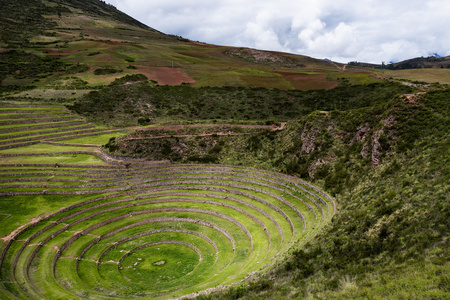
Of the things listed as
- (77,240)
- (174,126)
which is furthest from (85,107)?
(77,240)

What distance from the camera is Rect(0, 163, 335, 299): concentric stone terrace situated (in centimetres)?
1958

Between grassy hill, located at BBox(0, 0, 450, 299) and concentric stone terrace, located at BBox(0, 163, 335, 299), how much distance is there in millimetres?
164

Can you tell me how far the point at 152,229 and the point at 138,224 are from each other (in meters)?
1.95

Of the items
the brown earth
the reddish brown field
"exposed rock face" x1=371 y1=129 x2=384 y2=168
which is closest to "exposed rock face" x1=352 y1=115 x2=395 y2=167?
"exposed rock face" x1=371 y1=129 x2=384 y2=168

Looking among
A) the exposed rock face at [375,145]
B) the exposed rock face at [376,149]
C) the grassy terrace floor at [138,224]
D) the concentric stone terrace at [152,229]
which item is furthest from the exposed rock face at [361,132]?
the grassy terrace floor at [138,224]

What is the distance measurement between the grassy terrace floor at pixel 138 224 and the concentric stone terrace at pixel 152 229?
0.36 ft

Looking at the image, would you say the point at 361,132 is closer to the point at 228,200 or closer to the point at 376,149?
the point at 376,149

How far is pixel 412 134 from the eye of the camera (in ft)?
72.8

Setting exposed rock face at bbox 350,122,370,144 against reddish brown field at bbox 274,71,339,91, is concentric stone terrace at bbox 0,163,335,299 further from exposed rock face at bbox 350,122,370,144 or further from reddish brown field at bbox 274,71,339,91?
reddish brown field at bbox 274,71,339,91

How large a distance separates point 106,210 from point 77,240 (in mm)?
5115

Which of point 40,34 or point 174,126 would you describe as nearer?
point 174,126

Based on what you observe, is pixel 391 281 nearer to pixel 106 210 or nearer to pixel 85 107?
pixel 106 210

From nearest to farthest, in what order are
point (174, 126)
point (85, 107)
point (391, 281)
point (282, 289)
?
point (391, 281) < point (282, 289) < point (174, 126) < point (85, 107)

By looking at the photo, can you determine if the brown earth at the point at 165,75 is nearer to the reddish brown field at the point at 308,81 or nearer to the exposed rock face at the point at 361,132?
the reddish brown field at the point at 308,81
